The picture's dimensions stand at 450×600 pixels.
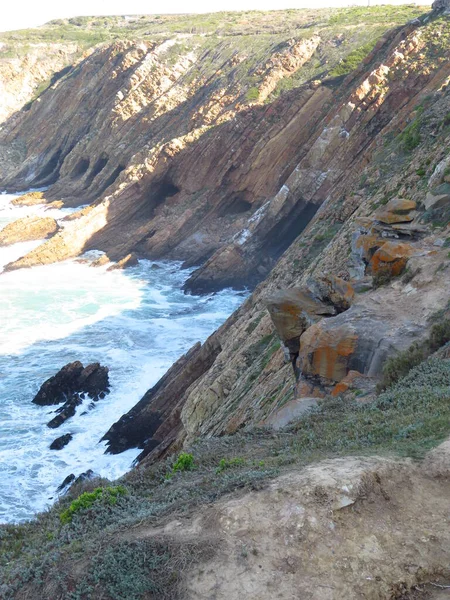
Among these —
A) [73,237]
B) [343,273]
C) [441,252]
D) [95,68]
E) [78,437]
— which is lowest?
[78,437]

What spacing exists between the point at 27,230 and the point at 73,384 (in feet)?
80.6

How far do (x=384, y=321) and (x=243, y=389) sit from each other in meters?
5.38

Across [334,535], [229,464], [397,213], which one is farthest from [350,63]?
[334,535]

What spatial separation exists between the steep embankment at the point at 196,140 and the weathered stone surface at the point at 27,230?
8.39ft

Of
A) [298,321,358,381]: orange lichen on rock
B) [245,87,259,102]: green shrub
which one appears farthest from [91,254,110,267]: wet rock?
[298,321,358,381]: orange lichen on rock

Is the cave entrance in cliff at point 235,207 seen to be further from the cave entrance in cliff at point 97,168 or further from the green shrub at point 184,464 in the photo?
the green shrub at point 184,464

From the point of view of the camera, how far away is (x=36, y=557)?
668 centimetres

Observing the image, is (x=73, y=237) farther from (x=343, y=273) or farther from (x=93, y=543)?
(x=93, y=543)

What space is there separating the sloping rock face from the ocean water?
2.44 metres

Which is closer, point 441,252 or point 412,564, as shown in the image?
point 412,564

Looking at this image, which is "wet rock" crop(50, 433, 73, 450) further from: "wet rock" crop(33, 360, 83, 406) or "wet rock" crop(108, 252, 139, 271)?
"wet rock" crop(108, 252, 139, 271)

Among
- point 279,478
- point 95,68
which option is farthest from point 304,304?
point 95,68

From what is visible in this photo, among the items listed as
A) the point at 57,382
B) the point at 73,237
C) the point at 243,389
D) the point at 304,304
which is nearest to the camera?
the point at 304,304

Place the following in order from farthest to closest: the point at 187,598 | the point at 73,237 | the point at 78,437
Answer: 1. the point at 73,237
2. the point at 78,437
3. the point at 187,598
